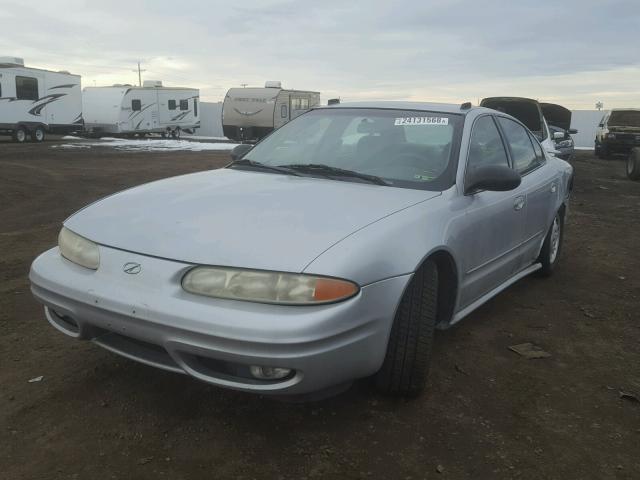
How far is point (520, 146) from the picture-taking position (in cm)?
454

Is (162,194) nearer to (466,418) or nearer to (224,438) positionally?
(224,438)

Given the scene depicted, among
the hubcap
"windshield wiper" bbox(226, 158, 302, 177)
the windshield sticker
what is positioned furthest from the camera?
the hubcap

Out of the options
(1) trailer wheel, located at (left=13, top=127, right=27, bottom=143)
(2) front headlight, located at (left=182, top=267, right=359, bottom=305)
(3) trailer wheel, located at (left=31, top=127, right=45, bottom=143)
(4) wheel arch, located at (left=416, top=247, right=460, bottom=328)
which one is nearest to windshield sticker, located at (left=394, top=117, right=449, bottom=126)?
(4) wheel arch, located at (left=416, top=247, right=460, bottom=328)

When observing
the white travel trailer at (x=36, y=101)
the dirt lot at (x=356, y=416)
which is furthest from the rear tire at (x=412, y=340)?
the white travel trailer at (x=36, y=101)

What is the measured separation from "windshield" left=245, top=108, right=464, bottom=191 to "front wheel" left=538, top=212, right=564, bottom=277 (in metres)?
1.79

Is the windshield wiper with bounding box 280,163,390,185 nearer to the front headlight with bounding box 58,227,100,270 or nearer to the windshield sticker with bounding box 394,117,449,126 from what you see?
the windshield sticker with bounding box 394,117,449,126

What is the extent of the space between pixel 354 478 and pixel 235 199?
1.41 metres

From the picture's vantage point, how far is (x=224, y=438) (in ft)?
8.34

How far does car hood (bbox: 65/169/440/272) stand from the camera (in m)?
2.38

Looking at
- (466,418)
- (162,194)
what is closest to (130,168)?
(162,194)

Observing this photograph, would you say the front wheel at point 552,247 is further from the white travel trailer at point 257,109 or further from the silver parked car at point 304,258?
the white travel trailer at point 257,109

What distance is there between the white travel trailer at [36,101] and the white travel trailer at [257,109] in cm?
641

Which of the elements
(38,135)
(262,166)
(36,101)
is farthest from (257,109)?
(262,166)

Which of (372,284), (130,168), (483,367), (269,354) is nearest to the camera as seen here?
(269,354)
